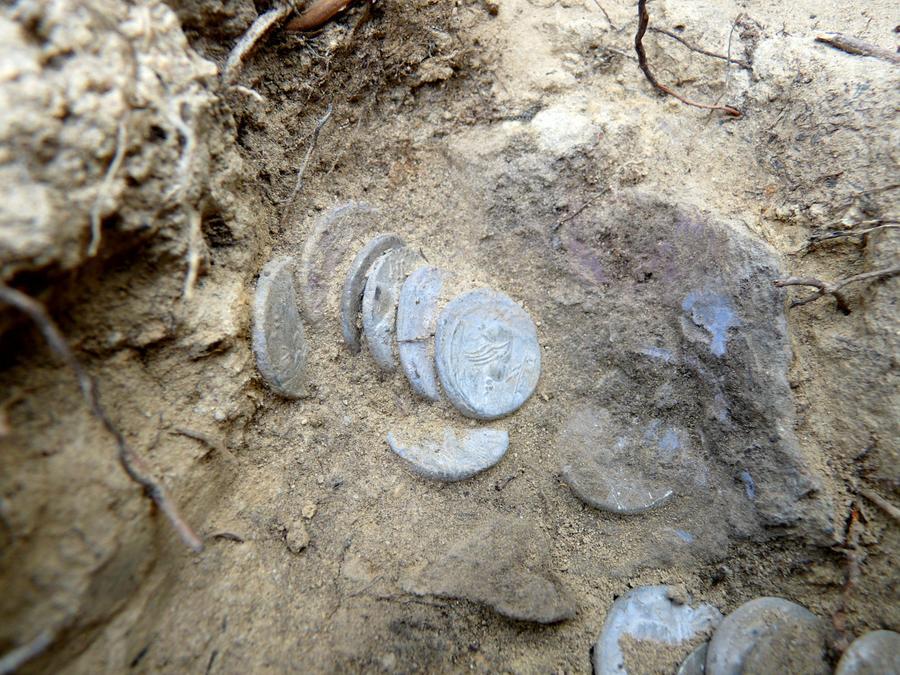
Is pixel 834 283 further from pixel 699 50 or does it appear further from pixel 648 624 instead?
pixel 648 624

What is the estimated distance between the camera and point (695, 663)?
2047 millimetres

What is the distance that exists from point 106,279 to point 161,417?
19.2 inches

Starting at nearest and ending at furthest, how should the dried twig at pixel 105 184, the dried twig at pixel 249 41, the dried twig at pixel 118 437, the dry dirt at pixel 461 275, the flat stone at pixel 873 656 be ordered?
the dried twig at pixel 118 437, the dried twig at pixel 105 184, the dry dirt at pixel 461 275, the flat stone at pixel 873 656, the dried twig at pixel 249 41

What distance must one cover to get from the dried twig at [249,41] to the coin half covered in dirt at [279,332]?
707 mm

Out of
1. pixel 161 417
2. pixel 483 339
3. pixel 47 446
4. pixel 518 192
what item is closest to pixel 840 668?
Result: pixel 483 339

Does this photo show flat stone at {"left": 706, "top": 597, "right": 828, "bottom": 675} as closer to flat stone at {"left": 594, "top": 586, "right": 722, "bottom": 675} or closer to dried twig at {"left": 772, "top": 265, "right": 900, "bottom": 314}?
flat stone at {"left": 594, "top": 586, "right": 722, "bottom": 675}

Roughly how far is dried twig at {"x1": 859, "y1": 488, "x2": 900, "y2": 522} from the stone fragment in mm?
1162

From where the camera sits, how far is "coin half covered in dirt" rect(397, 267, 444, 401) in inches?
91.2

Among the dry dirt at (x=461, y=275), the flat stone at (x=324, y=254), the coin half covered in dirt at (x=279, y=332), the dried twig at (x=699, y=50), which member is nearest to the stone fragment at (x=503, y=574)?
the dry dirt at (x=461, y=275)

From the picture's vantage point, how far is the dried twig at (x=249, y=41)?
2.04m

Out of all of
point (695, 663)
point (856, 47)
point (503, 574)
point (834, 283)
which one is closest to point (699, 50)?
point (856, 47)

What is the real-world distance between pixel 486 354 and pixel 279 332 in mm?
844

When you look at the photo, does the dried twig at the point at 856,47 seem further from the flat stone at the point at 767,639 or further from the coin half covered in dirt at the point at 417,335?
the flat stone at the point at 767,639

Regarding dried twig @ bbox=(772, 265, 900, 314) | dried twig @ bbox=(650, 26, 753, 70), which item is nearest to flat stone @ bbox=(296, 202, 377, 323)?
dried twig @ bbox=(650, 26, 753, 70)
